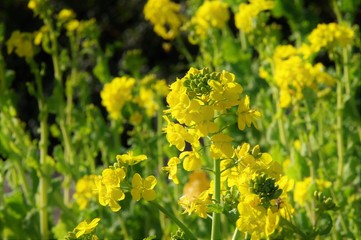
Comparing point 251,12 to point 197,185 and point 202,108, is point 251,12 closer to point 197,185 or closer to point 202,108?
point 197,185

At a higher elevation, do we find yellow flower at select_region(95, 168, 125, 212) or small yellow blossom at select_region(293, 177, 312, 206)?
yellow flower at select_region(95, 168, 125, 212)

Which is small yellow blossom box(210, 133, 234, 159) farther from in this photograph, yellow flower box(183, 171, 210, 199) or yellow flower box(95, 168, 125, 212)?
yellow flower box(183, 171, 210, 199)

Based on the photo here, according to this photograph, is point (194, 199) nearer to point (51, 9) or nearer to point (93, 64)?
point (51, 9)

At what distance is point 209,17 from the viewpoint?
2.70m

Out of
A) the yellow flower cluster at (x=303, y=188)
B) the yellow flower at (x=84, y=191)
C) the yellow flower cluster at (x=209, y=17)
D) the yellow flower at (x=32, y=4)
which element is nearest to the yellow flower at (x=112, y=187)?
the yellow flower cluster at (x=303, y=188)

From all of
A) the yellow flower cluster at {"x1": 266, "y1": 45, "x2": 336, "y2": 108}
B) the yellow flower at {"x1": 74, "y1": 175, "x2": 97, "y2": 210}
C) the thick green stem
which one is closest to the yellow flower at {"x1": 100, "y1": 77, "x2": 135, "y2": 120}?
the yellow flower at {"x1": 74, "y1": 175, "x2": 97, "y2": 210}

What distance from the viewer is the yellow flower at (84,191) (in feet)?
7.75

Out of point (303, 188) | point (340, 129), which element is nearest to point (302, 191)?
point (303, 188)

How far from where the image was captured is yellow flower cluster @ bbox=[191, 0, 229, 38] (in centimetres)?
269

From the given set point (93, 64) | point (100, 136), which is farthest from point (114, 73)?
point (100, 136)

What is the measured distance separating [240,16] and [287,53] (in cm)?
25

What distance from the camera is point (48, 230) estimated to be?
106 inches

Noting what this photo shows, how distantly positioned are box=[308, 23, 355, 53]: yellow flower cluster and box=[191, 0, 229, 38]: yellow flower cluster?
55cm

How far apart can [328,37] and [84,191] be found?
0.84 metres
